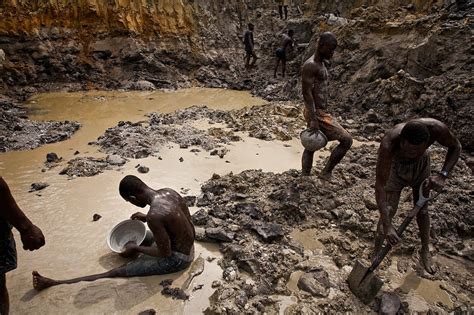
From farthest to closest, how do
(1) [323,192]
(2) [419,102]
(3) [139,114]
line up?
(3) [139,114] < (2) [419,102] < (1) [323,192]

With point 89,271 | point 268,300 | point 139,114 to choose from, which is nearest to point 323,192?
point 268,300

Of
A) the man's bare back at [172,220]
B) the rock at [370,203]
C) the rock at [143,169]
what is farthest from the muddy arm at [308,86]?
the rock at [143,169]

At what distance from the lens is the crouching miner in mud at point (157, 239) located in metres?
2.88

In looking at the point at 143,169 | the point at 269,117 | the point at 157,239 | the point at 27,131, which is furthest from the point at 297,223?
the point at 27,131

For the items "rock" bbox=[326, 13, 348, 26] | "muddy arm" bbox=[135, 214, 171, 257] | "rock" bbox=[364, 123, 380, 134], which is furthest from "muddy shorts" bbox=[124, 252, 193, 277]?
"rock" bbox=[326, 13, 348, 26]

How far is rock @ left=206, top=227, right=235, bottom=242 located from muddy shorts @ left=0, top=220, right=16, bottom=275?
5.78 ft

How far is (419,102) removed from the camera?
7105 mm

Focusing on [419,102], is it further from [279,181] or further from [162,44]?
[162,44]

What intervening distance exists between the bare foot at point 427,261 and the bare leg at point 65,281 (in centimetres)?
279

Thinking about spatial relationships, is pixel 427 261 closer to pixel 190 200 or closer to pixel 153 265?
pixel 153 265

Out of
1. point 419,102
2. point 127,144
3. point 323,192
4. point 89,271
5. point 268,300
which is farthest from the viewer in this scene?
point 419,102

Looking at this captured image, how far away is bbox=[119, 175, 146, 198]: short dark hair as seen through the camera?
2977 millimetres

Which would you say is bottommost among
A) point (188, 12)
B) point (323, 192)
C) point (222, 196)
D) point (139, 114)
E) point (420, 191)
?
point (139, 114)

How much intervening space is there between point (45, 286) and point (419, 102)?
712 centimetres
